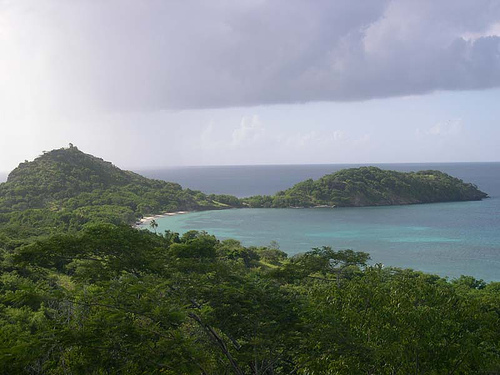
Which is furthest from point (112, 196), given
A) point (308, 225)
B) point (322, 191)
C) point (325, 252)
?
point (325, 252)

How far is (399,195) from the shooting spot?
93.1m

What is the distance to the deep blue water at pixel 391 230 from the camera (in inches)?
1681

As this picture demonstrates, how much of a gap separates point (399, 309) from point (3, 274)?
1966cm

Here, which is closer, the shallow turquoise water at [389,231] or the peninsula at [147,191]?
the shallow turquoise water at [389,231]

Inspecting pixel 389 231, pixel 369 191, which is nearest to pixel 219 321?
pixel 389 231

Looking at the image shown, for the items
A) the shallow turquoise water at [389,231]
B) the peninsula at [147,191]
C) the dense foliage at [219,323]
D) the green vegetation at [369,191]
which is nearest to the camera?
the dense foliage at [219,323]

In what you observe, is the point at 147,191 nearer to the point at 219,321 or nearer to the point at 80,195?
the point at 80,195

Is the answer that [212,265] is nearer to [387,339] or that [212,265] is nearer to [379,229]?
[387,339]

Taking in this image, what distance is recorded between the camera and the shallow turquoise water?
42.6 meters

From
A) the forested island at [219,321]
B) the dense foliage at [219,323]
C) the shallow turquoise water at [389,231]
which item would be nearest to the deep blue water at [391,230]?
the shallow turquoise water at [389,231]

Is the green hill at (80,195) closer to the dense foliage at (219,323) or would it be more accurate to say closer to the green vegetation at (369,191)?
the green vegetation at (369,191)

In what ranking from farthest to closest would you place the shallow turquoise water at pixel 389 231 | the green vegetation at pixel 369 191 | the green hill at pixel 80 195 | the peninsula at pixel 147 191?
the green vegetation at pixel 369 191 → the peninsula at pixel 147 191 → the green hill at pixel 80 195 → the shallow turquoise water at pixel 389 231

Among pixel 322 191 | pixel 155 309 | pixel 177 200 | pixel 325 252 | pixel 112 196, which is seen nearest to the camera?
pixel 155 309

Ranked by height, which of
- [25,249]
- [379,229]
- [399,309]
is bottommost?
[379,229]
